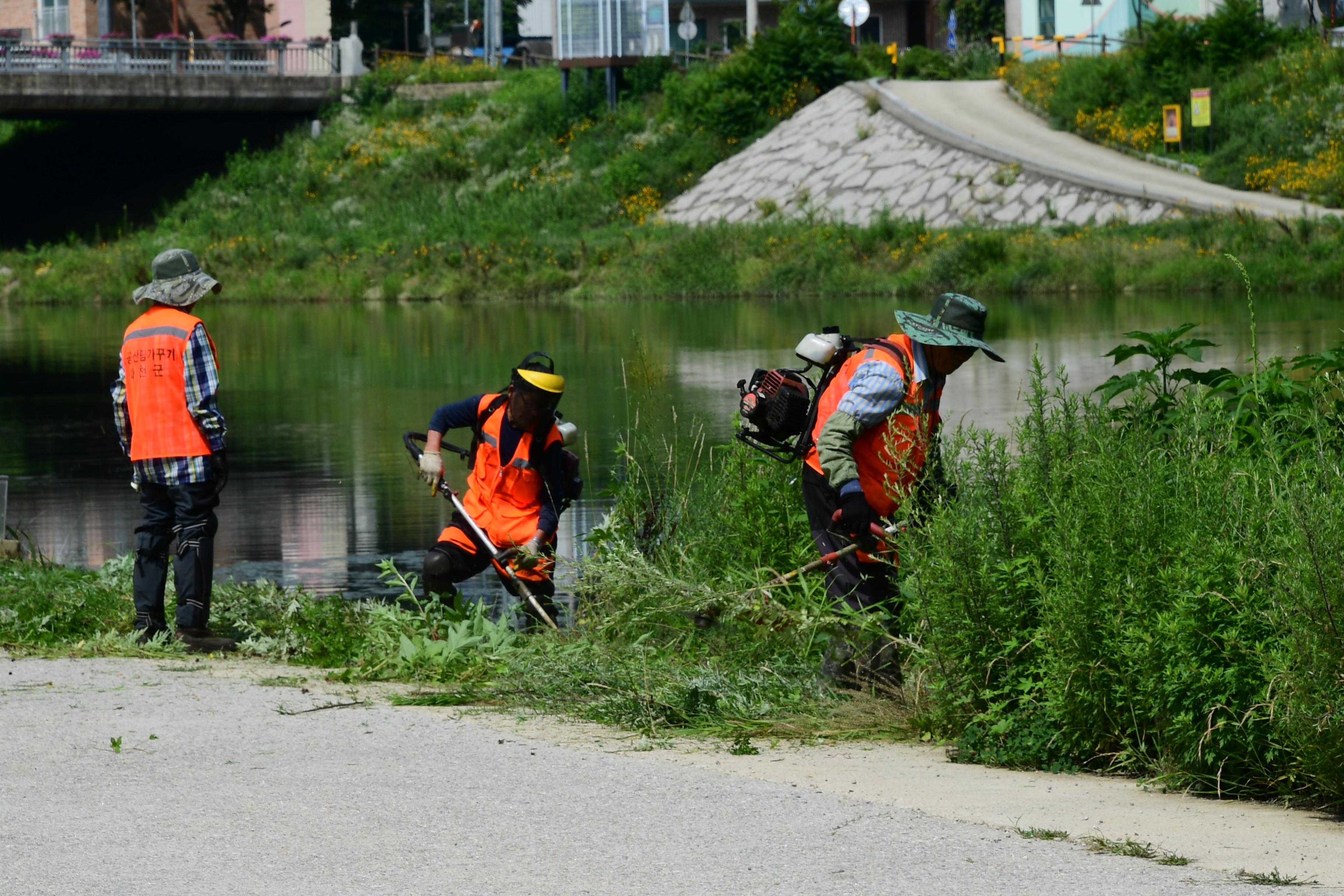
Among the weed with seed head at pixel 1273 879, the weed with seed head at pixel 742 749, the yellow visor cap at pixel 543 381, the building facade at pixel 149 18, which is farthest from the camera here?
the building facade at pixel 149 18

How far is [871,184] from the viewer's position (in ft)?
137

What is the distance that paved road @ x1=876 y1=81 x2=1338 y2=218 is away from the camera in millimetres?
36375

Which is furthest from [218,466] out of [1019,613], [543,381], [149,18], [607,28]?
[149,18]

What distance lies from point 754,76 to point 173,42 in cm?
1669

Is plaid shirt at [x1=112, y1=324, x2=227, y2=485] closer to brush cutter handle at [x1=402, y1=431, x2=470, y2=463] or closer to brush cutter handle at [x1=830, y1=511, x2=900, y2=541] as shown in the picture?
brush cutter handle at [x1=402, y1=431, x2=470, y2=463]

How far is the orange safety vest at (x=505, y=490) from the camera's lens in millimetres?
9125

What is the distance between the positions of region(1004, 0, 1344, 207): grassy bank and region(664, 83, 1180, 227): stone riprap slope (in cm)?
367

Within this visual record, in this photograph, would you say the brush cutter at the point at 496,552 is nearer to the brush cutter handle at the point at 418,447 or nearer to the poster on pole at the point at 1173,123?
the brush cutter handle at the point at 418,447

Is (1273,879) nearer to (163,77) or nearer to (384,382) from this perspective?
(384,382)

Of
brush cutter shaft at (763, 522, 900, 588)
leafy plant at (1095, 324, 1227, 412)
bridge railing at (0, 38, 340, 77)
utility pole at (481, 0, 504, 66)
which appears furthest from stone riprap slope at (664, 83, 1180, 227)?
brush cutter shaft at (763, 522, 900, 588)

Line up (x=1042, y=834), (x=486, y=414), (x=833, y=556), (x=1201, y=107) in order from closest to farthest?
(x=1042, y=834) < (x=833, y=556) < (x=486, y=414) < (x=1201, y=107)

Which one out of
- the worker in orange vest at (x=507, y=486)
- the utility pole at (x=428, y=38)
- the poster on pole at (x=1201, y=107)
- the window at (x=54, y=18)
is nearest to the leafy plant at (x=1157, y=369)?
the worker in orange vest at (x=507, y=486)

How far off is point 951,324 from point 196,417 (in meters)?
3.36

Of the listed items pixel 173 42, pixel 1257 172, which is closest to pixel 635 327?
pixel 1257 172
